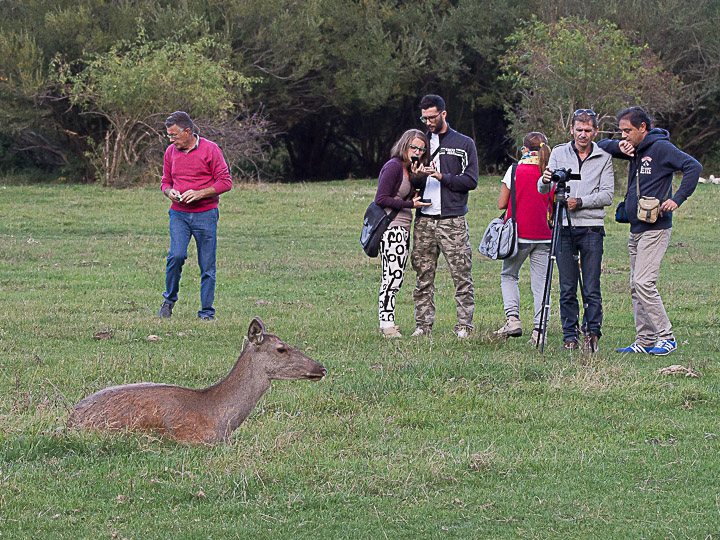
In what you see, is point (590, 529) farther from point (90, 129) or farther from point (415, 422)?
point (90, 129)

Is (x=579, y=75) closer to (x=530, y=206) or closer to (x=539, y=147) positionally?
(x=539, y=147)

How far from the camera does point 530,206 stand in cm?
1023

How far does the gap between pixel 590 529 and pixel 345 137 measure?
44.7 meters

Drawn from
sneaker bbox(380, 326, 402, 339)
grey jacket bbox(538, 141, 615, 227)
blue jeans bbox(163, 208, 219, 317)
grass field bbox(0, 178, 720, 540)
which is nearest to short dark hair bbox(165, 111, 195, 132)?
blue jeans bbox(163, 208, 219, 317)

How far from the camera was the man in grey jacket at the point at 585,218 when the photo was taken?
31.1 ft

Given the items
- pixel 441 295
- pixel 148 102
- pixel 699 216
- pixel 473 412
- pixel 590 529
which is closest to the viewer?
pixel 590 529

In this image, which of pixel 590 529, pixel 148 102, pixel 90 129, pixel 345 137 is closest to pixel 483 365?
pixel 590 529

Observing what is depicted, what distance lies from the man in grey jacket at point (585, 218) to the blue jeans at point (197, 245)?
13.5 feet

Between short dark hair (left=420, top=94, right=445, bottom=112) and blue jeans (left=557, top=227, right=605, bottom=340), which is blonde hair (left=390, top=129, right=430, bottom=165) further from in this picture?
blue jeans (left=557, top=227, right=605, bottom=340)

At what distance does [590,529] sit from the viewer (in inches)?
200

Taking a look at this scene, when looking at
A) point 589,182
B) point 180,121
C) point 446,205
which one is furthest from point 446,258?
point 180,121

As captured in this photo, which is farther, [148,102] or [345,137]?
[345,137]

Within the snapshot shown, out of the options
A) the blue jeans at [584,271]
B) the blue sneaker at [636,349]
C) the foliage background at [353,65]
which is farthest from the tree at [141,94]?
the blue sneaker at [636,349]

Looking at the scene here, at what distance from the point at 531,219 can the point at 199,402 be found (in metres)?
5.01
